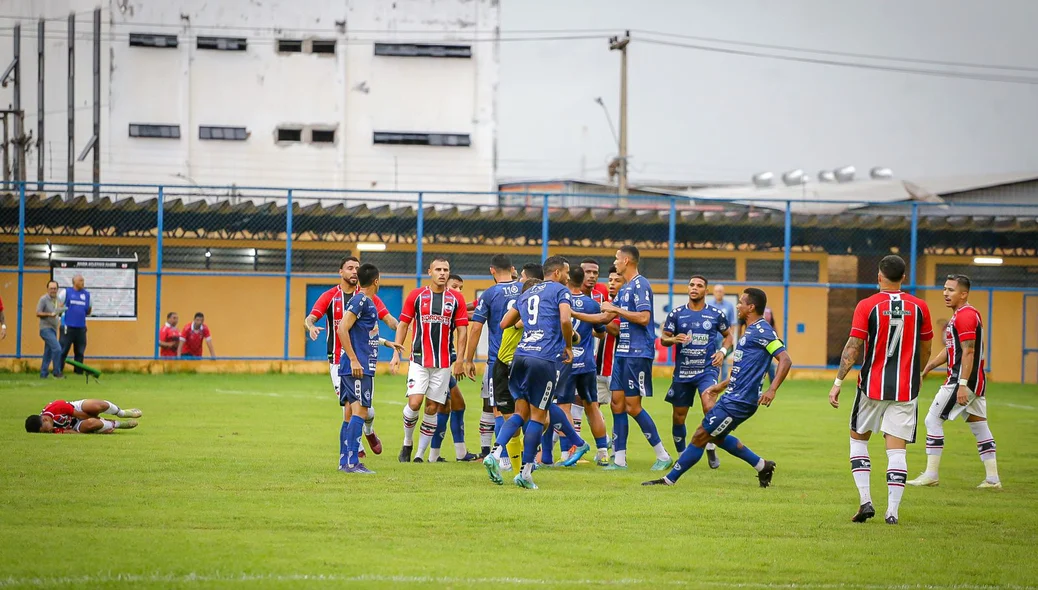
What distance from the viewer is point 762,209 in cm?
3331

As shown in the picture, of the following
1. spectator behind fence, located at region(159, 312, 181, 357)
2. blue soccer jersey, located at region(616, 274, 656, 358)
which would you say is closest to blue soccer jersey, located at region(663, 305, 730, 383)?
blue soccer jersey, located at region(616, 274, 656, 358)

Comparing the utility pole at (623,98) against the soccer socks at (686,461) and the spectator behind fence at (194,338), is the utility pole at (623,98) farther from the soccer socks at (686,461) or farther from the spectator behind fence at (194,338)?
the soccer socks at (686,461)

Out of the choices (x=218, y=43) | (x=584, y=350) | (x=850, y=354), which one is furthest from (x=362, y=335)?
(x=218, y=43)

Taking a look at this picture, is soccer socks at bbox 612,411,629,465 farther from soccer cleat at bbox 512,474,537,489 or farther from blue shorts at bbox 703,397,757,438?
soccer cleat at bbox 512,474,537,489

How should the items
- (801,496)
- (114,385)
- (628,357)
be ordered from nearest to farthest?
(801,496), (628,357), (114,385)

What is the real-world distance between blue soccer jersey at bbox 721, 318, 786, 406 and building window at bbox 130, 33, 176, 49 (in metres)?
37.4

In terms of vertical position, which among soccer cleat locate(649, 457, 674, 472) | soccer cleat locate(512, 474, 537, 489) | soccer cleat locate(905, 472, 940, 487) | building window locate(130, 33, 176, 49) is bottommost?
soccer cleat locate(905, 472, 940, 487)

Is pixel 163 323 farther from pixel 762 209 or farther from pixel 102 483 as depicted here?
pixel 102 483

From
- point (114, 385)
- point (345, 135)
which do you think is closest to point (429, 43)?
point (345, 135)

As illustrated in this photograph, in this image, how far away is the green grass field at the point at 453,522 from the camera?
23.8ft

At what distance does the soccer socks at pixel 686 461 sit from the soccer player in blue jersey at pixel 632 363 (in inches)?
57.7

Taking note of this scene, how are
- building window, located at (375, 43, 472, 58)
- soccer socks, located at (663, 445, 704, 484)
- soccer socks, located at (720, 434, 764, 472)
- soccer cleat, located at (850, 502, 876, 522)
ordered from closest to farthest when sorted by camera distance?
soccer cleat, located at (850, 502, 876, 522)
soccer socks, located at (663, 445, 704, 484)
soccer socks, located at (720, 434, 764, 472)
building window, located at (375, 43, 472, 58)

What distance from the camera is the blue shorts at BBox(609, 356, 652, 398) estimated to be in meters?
13.1

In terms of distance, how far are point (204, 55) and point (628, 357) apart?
35.1m
